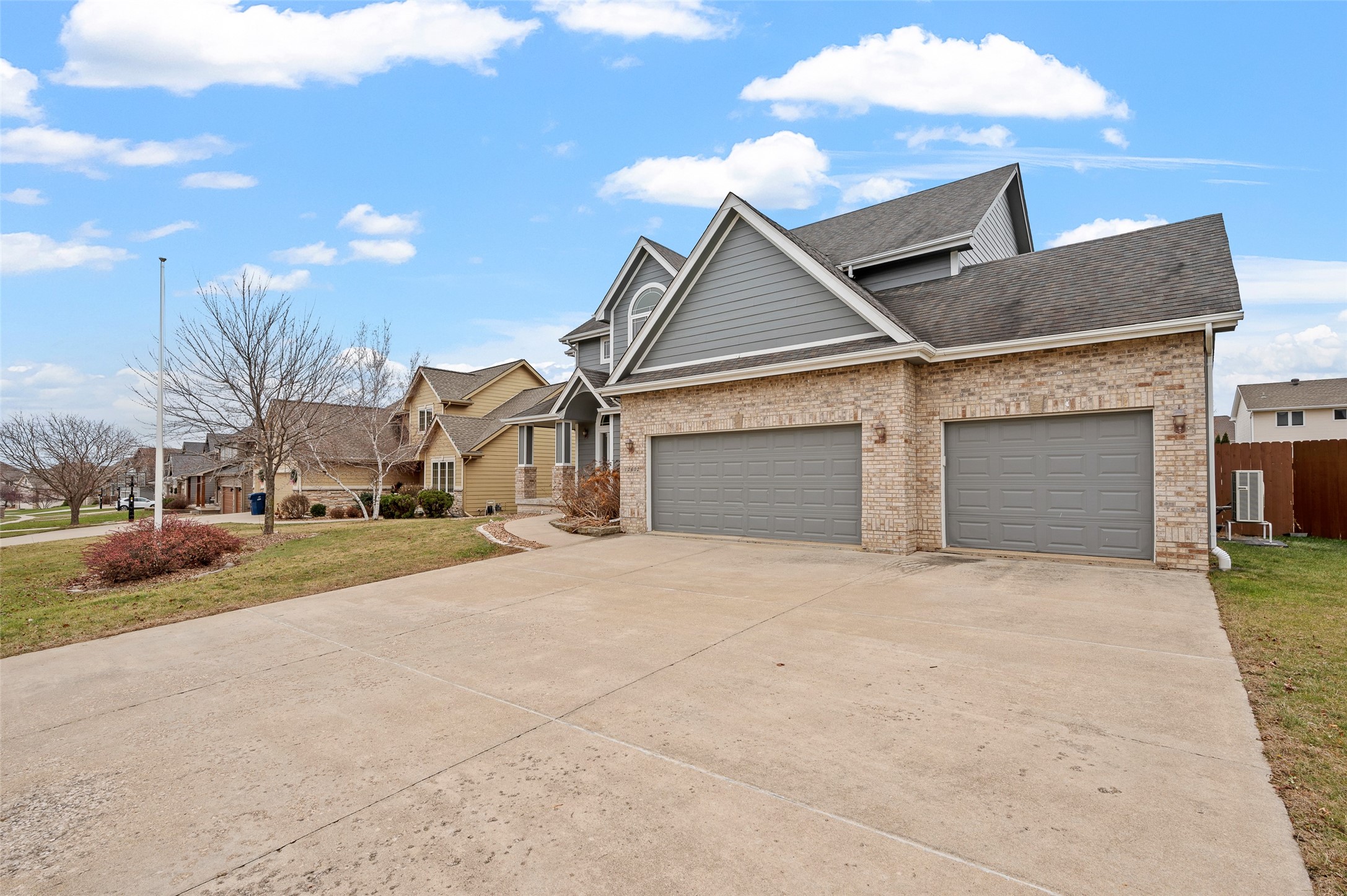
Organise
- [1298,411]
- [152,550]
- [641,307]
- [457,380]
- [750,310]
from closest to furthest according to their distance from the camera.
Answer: [152,550]
[750,310]
[641,307]
[457,380]
[1298,411]

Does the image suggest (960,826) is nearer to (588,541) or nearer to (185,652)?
(185,652)

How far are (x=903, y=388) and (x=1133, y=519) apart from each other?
3.96m

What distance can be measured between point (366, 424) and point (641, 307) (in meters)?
16.3

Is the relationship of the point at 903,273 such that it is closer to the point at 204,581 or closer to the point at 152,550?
the point at 204,581

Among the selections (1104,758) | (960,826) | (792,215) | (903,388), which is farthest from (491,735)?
(792,215)

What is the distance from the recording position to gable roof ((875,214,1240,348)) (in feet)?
30.4

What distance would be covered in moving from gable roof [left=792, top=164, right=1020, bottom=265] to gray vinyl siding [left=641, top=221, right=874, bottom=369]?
3.06 meters

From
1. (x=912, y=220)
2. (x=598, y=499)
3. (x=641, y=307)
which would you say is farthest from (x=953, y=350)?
(x=641, y=307)

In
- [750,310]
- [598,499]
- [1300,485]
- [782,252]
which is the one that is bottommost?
[598,499]

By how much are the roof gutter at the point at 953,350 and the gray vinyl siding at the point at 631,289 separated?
6.11m

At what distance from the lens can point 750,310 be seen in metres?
13.2

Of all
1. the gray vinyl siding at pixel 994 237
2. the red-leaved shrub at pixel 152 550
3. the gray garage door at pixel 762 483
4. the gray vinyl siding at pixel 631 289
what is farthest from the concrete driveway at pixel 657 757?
the gray vinyl siding at pixel 631 289

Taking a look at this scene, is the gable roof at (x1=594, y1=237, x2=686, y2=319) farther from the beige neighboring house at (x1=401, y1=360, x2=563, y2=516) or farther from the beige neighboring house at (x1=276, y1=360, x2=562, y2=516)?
the beige neighboring house at (x1=276, y1=360, x2=562, y2=516)

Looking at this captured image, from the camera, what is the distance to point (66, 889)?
261cm
